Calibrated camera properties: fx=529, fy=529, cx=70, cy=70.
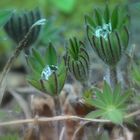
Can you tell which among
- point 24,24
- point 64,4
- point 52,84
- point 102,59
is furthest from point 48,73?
point 64,4

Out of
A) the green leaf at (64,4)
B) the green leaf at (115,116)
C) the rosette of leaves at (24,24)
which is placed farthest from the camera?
the green leaf at (64,4)

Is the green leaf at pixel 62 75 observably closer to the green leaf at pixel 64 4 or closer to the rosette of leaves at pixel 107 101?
the rosette of leaves at pixel 107 101

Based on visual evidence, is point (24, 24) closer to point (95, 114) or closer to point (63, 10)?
point (95, 114)

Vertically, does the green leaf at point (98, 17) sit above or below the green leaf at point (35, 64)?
above

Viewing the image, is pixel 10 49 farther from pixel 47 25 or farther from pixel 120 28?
pixel 120 28

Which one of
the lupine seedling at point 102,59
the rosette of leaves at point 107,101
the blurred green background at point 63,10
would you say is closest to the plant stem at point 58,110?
the lupine seedling at point 102,59

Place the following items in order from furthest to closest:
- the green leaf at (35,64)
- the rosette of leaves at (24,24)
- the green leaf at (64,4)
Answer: the green leaf at (64,4) → the rosette of leaves at (24,24) → the green leaf at (35,64)

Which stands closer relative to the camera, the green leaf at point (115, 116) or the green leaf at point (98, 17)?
the green leaf at point (115, 116)

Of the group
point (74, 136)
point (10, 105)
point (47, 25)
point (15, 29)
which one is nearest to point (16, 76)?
point (10, 105)
